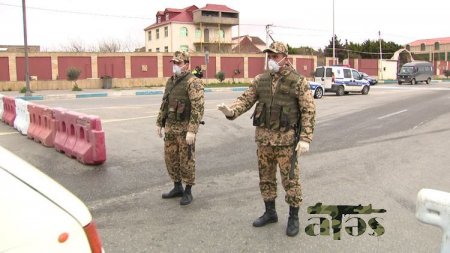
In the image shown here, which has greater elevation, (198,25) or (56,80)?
(198,25)

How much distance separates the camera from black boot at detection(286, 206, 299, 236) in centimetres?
452

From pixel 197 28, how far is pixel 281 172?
73057 millimetres

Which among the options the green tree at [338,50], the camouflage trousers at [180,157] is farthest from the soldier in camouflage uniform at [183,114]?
the green tree at [338,50]

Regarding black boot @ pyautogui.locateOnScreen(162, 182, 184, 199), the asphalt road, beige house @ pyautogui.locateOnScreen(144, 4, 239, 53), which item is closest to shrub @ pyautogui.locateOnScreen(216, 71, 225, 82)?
the asphalt road

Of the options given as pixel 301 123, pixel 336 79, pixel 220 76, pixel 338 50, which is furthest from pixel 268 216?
pixel 338 50

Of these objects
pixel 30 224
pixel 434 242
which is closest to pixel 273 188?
pixel 434 242

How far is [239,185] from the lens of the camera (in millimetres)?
6430

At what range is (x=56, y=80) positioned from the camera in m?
35.3

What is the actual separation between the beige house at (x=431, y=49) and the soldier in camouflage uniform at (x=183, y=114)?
263 ft

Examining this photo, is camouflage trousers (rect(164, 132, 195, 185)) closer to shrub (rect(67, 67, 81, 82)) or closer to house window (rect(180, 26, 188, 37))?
shrub (rect(67, 67, 81, 82))

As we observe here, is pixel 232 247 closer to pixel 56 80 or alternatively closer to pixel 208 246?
pixel 208 246

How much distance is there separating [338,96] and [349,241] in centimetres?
2171

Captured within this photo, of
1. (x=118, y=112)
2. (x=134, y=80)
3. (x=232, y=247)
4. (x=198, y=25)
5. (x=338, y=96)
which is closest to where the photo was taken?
(x=232, y=247)

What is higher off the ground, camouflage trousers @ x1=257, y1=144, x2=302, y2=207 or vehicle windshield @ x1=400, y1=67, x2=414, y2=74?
vehicle windshield @ x1=400, y1=67, x2=414, y2=74
